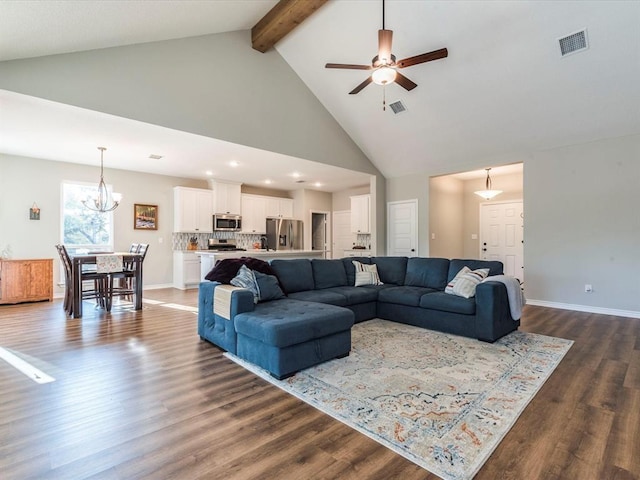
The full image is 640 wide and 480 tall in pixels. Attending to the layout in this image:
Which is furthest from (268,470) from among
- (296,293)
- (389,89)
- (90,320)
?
(389,89)

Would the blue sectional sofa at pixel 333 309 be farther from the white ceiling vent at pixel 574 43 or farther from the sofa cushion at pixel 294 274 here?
the white ceiling vent at pixel 574 43

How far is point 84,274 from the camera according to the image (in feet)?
16.7

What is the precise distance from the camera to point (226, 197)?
8.72m

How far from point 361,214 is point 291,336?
6584 mm

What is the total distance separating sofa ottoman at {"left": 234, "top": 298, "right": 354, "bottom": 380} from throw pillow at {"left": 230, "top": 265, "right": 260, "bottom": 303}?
12.7 inches

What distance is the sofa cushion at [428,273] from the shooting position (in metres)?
4.77

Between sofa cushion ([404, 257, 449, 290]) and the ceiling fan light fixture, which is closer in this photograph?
the ceiling fan light fixture

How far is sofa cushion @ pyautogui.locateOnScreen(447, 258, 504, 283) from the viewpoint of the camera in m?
4.36

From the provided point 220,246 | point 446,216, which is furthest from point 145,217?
point 446,216

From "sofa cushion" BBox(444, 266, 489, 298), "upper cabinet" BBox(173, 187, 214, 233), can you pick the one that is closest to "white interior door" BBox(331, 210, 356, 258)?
"upper cabinet" BBox(173, 187, 214, 233)

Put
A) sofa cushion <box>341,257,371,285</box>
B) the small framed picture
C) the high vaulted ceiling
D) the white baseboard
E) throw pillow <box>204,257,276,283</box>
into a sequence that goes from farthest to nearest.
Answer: the small framed picture → sofa cushion <box>341,257,371,285</box> → the white baseboard → throw pillow <box>204,257,276,283</box> → the high vaulted ceiling

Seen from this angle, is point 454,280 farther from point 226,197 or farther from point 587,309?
point 226,197

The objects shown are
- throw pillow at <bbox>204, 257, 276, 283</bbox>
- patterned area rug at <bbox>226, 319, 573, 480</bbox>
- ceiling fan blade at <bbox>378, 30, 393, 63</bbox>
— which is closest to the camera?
patterned area rug at <bbox>226, 319, 573, 480</bbox>

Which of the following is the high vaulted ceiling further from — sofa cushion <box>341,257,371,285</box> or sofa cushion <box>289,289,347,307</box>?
sofa cushion <box>289,289,347,307</box>
